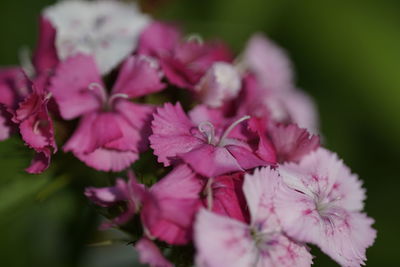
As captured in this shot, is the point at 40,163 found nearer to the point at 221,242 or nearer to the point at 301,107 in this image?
the point at 221,242

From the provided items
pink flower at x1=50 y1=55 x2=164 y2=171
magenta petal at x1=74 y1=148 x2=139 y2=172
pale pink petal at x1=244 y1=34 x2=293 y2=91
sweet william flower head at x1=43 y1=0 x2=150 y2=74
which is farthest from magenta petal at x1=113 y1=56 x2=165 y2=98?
pale pink petal at x1=244 y1=34 x2=293 y2=91

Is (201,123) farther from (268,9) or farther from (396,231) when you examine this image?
(268,9)

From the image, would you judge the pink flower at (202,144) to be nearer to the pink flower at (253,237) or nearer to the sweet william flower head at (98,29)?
the pink flower at (253,237)

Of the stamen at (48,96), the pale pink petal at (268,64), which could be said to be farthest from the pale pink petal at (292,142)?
the pale pink petal at (268,64)

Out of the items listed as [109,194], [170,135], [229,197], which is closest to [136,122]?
[170,135]

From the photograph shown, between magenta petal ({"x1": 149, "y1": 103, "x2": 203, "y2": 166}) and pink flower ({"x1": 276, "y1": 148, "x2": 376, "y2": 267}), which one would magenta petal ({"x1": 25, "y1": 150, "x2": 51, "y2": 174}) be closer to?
magenta petal ({"x1": 149, "y1": 103, "x2": 203, "y2": 166})
